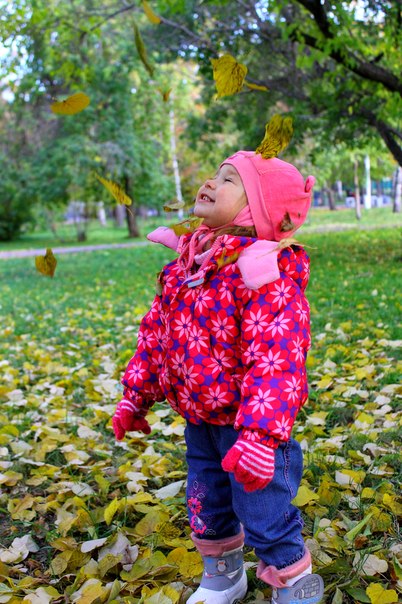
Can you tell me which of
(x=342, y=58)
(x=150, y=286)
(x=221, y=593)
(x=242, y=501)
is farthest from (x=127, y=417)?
(x=150, y=286)

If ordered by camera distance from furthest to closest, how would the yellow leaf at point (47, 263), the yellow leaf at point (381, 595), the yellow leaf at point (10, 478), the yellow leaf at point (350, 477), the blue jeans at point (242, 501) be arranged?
the yellow leaf at point (10, 478) → the yellow leaf at point (350, 477) → the yellow leaf at point (47, 263) → the yellow leaf at point (381, 595) → the blue jeans at point (242, 501)

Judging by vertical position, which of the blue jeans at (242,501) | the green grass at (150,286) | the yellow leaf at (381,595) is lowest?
the yellow leaf at (381,595)

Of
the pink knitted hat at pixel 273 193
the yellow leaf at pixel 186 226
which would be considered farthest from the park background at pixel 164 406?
the pink knitted hat at pixel 273 193

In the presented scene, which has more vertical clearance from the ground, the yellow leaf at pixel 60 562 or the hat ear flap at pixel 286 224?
the hat ear flap at pixel 286 224

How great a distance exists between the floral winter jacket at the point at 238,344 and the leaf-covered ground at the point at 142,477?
Result: 629 mm

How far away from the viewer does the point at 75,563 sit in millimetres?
2273

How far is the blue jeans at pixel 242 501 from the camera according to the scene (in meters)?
1.78

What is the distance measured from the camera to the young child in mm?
1676

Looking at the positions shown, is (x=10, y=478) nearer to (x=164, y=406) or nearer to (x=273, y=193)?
(x=164, y=406)

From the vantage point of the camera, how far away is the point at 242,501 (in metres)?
1.80

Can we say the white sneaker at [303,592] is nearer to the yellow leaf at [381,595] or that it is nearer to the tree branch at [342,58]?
the yellow leaf at [381,595]

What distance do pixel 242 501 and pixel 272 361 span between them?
416 mm

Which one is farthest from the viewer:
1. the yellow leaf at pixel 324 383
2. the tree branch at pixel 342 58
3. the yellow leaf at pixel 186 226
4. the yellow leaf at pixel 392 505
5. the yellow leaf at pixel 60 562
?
the tree branch at pixel 342 58

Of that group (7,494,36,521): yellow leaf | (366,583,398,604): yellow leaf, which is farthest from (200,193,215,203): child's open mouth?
(7,494,36,521): yellow leaf
